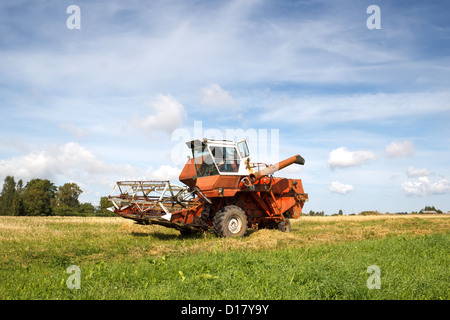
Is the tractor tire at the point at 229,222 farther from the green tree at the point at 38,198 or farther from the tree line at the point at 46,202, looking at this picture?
the green tree at the point at 38,198

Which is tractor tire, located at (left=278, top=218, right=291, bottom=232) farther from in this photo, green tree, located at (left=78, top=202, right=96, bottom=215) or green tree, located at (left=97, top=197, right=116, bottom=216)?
green tree, located at (left=78, top=202, right=96, bottom=215)

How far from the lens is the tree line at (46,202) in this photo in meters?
53.9

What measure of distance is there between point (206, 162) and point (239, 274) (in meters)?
7.98

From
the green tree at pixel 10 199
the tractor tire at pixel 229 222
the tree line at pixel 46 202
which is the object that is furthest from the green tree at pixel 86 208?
the tractor tire at pixel 229 222

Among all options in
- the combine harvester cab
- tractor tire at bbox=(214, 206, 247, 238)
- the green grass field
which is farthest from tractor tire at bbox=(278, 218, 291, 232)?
the green grass field

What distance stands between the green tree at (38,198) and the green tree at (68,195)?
1.57 m

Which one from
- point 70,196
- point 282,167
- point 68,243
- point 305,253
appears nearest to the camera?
point 305,253

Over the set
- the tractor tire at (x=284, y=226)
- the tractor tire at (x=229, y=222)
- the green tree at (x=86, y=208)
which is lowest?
the green tree at (x=86, y=208)

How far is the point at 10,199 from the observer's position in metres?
62.2

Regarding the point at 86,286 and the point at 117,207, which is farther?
the point at 117,207

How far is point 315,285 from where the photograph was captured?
5262 millimetres

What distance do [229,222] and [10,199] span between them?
2423 inches
